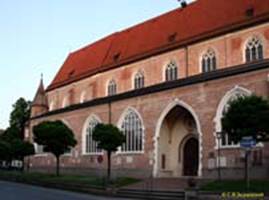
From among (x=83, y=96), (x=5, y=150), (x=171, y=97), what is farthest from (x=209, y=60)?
(x=5, y=150)

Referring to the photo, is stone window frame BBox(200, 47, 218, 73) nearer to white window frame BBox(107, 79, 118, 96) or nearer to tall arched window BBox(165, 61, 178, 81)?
tall arched window BBox(165, 61, 178, 81)

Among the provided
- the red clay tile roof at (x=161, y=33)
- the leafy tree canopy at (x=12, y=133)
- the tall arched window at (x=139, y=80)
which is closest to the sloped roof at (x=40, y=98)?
the red clay tile roof at (x=161, y=33)

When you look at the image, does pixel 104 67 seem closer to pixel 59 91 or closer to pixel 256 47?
pixel 59 91

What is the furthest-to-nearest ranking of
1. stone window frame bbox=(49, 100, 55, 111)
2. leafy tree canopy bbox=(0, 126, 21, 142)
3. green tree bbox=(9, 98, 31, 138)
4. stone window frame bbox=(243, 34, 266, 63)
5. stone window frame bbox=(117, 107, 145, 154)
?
green tree bbox=(9, 98, 31, 138), leafy tree canopy bbox=(0, 126, 21, 142), stone window frame bbox=(49, 100, 55, 111), stone window frame bbox=(117, 107, 145, 154), stone window frame bbox=(243, 34, 266, 63)

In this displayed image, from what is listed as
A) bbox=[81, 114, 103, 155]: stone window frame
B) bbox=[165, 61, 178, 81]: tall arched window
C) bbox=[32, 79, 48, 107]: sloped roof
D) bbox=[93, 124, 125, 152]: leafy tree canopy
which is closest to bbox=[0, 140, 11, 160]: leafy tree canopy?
bbox=[32, 79, 48, 107]: sloped roof

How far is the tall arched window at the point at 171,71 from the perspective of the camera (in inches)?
1554

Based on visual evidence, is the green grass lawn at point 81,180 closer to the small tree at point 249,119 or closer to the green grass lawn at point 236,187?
the green grass lawn at point 236,187

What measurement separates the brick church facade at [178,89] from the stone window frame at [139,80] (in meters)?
0.10

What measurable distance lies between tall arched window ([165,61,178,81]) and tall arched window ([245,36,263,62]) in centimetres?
721

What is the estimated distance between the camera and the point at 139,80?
4303 centimetres

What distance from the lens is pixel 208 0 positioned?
137 feet

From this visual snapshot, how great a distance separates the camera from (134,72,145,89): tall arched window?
140 feet

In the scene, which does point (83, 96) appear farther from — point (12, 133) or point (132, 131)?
point (12, 133)

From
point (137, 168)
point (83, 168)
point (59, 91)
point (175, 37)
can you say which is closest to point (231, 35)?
point (175, 37)
